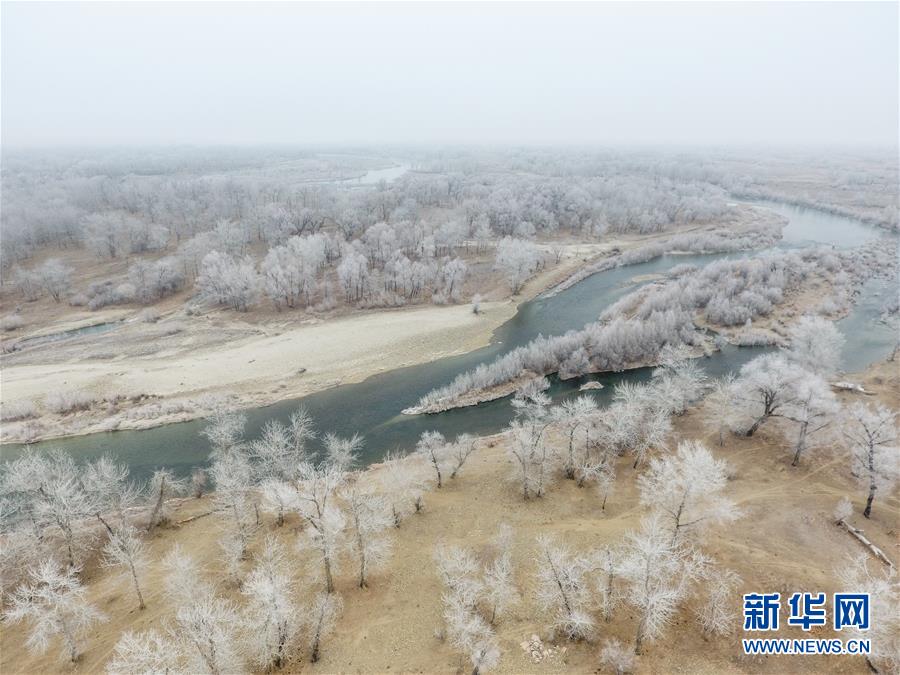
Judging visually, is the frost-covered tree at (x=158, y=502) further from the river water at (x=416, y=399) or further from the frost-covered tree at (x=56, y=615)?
the frost-covered tree at (x=56, y=615)

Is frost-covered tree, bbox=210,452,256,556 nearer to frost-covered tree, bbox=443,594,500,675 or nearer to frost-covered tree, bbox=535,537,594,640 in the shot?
frost-covered tree, bbox=443,594,500,675

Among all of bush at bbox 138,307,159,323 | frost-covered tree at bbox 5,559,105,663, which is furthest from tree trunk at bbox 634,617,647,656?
bush at bbox 138,307,159,323

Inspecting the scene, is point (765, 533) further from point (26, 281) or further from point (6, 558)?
point (26, 281)

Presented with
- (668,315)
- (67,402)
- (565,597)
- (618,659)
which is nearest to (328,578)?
(565,597)

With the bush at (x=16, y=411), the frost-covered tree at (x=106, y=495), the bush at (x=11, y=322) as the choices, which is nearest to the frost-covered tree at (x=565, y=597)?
the frost-covered tree at (x=106, y=495)

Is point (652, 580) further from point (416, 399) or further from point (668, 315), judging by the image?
point (668, 315)

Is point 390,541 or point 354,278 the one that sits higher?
point 354,278
